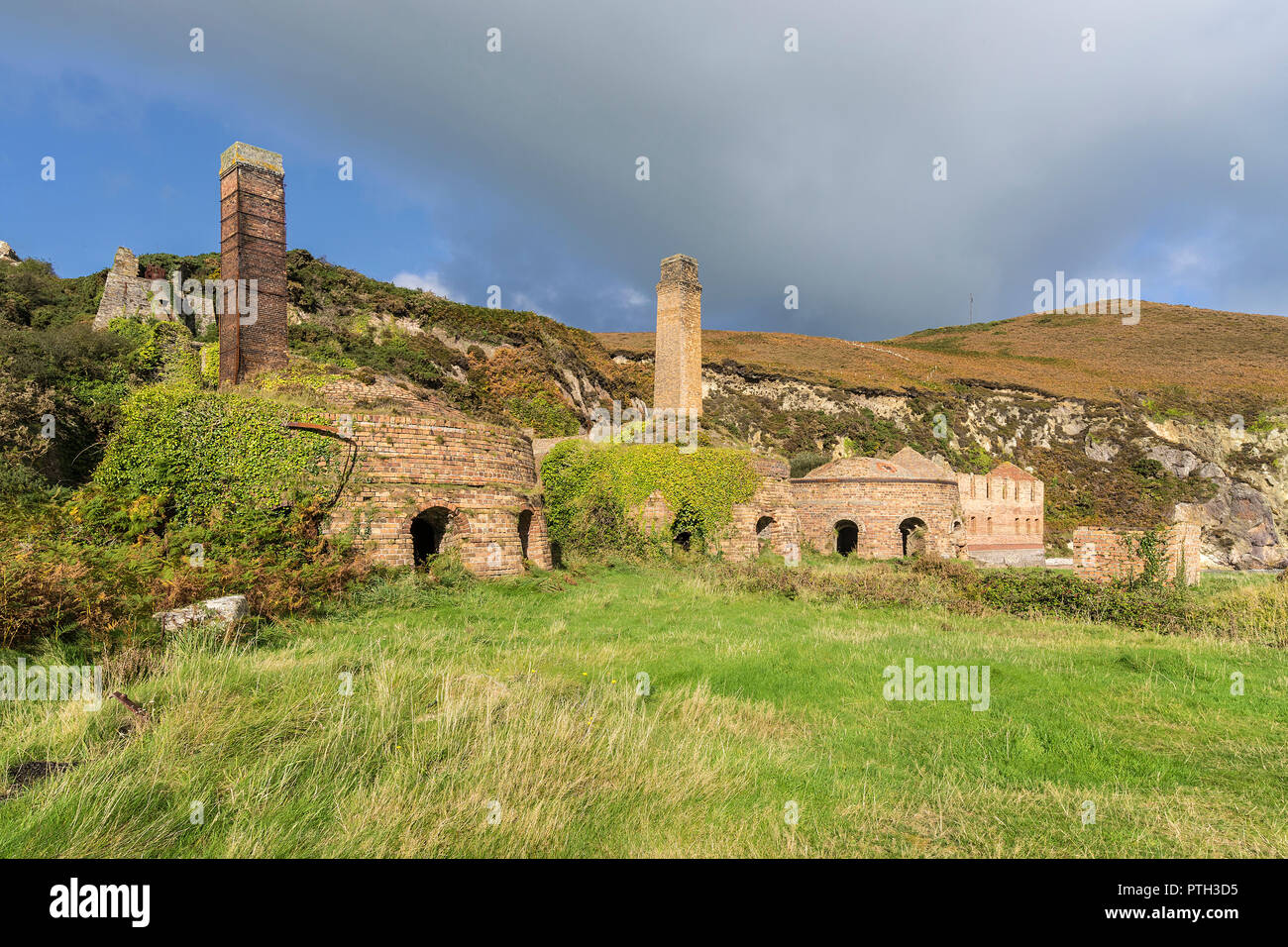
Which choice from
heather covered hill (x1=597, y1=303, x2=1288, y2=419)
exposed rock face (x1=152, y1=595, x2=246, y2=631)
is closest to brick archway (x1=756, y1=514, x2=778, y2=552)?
exposed rock face (x1=152, y1=595, x2=246, y2=631)

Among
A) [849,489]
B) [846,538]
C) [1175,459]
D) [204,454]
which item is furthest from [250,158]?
[1175,459]

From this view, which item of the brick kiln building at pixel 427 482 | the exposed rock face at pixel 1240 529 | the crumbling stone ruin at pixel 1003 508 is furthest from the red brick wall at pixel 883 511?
the exposed rock face at pixel 1240 529

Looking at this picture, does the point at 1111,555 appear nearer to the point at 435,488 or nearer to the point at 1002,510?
the point at 435,488

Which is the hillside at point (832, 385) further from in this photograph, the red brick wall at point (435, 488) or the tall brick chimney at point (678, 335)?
the tall brick chimney at point (678, 335)

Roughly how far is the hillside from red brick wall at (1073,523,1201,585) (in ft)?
49.5

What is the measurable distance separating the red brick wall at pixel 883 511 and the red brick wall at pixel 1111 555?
819cm

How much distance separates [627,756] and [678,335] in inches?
798

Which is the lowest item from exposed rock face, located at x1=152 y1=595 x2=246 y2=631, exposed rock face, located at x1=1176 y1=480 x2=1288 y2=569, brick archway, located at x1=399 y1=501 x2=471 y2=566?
exposed rock face, located at x1=1176 y1=480 x2=1288 y2=569

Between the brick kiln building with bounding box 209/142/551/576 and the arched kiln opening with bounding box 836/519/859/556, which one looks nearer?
the brick kiln building with bounding box 209/142/551/576

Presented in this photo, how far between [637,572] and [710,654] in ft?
25.1

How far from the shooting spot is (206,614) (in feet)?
22.0

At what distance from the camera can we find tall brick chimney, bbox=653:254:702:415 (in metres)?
23.1

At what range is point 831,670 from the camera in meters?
7.21

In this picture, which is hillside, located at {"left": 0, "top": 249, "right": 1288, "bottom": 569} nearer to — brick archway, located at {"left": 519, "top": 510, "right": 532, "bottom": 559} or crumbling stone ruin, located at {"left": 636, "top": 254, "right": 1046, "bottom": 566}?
brick archway, located at {"left": 519, "top": 510, "right": 532, "bottom": 559}
